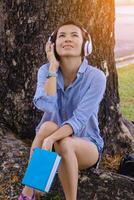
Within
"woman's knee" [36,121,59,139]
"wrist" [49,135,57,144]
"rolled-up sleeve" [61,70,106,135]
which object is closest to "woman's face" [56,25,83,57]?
"rolled-up sleeve" [61,70,106,135]

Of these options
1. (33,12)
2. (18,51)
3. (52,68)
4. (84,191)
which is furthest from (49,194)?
(33,12)

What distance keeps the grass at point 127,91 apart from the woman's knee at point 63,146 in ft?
11.0

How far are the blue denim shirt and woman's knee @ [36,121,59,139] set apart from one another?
82 millimetres

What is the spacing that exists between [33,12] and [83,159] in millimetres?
1459

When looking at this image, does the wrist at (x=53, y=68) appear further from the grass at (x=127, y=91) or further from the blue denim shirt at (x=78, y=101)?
the grass at (x=127, y=91)

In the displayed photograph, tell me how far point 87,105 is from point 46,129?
339 mm

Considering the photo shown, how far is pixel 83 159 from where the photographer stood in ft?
11.2

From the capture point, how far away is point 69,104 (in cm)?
364

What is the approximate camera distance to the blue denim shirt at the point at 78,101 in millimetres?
3418

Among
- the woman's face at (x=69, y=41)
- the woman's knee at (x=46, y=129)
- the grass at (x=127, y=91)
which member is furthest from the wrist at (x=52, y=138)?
the grass at (x=127, y=91)

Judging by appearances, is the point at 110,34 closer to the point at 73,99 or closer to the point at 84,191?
the point at 73,99

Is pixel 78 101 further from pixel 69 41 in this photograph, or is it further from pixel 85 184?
pixel 85 184

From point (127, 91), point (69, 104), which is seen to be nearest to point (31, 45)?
point (69, 104)

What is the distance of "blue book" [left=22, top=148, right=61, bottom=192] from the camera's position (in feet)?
9.97
